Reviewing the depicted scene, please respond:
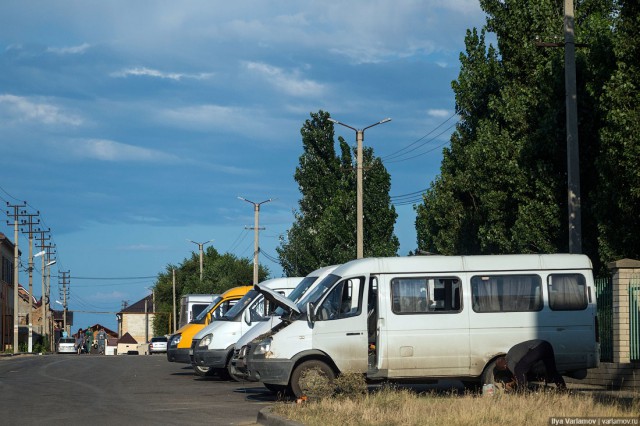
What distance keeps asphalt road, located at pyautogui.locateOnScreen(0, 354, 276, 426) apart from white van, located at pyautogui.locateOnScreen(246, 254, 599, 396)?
4.59 ft

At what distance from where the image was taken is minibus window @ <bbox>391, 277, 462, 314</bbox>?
17875 mm

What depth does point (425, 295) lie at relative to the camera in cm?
1803

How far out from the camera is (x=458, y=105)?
36.5m

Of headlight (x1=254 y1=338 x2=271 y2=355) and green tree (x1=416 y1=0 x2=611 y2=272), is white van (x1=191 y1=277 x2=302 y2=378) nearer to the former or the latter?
headlight (x1=254 y1=338 x2=271 y2=355)

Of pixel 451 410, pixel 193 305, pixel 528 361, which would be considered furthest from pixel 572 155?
pixel 193 305

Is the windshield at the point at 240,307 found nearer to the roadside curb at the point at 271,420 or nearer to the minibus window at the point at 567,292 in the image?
the minibus window at the point at 567,292

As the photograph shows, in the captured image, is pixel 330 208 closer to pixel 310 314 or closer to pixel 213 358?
pixel 213 358

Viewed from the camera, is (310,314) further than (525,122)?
No

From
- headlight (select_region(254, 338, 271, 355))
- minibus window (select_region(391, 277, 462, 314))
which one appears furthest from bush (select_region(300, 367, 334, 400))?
minibus window (select_region(391, 277, 462, 314))

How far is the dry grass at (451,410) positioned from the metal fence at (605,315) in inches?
232

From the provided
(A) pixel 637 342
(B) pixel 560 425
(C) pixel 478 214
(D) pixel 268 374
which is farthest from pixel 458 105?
(B) pixel 560 425

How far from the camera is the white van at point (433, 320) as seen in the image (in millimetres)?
17594

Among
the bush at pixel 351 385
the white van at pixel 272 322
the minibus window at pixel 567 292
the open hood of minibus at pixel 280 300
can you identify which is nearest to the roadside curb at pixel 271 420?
the bush at pixel 351 385

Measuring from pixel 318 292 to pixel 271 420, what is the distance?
4.58 m
